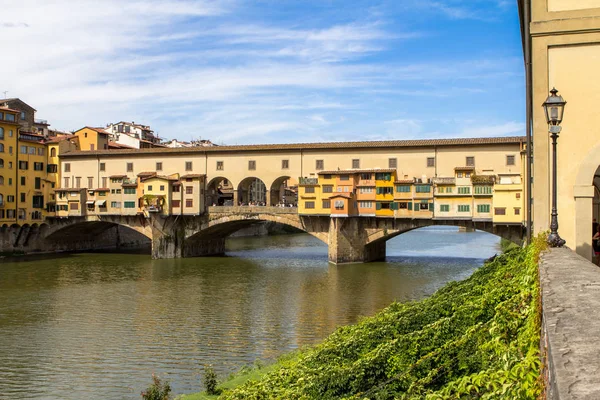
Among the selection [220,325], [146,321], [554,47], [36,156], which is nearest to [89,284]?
[146,321]

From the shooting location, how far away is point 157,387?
40.0 feet

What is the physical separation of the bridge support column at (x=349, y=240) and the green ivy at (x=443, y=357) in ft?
93.3

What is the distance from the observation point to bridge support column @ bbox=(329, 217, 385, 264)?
132ft

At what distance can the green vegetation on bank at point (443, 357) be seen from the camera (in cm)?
441

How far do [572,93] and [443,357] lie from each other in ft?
21.9

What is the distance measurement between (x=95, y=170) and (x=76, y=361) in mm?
36653

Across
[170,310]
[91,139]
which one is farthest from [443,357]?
[91,139]

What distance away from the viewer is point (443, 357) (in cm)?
730

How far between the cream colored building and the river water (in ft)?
30.8

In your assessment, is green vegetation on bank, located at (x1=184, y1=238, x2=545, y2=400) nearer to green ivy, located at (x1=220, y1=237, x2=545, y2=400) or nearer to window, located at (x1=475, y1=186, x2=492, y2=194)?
green ivy, located at (x1=220, y1=237, x2=545, y2=400)

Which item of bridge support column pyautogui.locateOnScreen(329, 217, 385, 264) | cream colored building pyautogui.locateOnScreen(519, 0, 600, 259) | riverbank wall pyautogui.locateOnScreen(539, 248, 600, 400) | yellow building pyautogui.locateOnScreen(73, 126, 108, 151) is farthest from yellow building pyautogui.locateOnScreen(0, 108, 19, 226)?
riverbank wall pyautogui.locateOnScreen(539, 248, 600, 400)

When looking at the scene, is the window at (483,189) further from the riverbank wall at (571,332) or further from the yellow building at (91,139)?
the yellow building at (91,139)

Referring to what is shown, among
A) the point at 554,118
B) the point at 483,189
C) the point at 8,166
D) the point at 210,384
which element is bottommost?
the point at 210,384

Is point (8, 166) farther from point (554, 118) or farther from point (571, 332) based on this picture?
point (571, 332)
